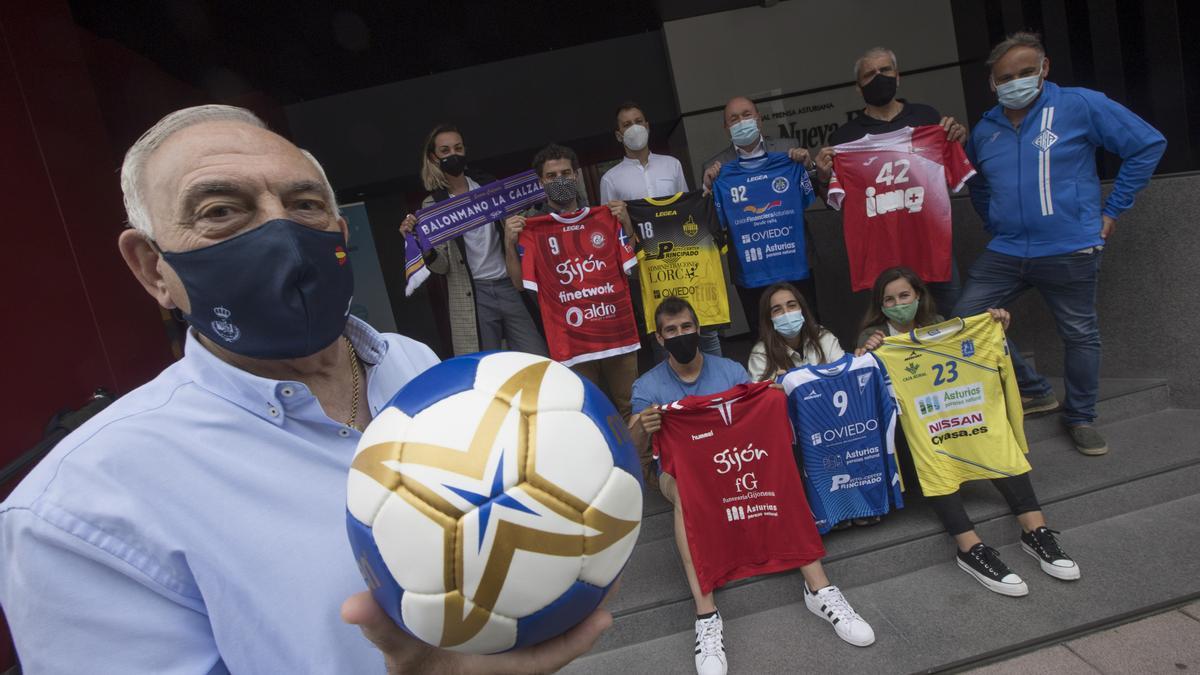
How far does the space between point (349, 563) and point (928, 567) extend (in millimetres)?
3284

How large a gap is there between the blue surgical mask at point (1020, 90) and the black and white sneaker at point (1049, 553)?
7.64 feet

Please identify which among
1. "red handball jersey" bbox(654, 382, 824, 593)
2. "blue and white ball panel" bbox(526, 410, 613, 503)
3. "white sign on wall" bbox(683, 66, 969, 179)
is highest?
"white sign on wall" bbox(683, 66, 969, 179)

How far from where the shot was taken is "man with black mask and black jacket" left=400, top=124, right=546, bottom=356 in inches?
152

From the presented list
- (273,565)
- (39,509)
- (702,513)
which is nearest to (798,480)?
(702,513)

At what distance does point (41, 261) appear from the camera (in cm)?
350

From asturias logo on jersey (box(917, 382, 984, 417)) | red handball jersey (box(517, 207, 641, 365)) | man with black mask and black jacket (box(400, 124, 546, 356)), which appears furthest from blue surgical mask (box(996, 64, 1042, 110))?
man with black mask and black jacket (box(400, 124, 546, 356))

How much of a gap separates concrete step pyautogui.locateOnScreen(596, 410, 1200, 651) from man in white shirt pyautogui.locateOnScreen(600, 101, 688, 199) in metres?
2.29

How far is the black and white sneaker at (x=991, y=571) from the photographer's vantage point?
9.53 ft

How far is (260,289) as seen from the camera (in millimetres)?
968

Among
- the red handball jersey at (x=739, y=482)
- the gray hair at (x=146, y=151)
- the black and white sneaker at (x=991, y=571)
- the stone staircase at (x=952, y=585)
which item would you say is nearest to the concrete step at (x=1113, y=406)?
the stone staircase at (x=952, y=585)

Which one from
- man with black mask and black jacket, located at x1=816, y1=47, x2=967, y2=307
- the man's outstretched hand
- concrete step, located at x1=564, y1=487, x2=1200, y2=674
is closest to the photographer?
the man's outstretched hand

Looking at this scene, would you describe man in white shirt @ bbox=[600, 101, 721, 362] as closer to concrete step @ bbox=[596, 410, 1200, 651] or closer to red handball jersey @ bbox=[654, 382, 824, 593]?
red handball jersey @ bbox=[654, 382, 824, 593]

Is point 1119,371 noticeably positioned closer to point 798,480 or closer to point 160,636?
point 798,480

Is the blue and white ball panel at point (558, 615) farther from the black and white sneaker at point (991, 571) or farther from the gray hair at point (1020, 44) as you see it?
the gray hair at point (1020, 44)
